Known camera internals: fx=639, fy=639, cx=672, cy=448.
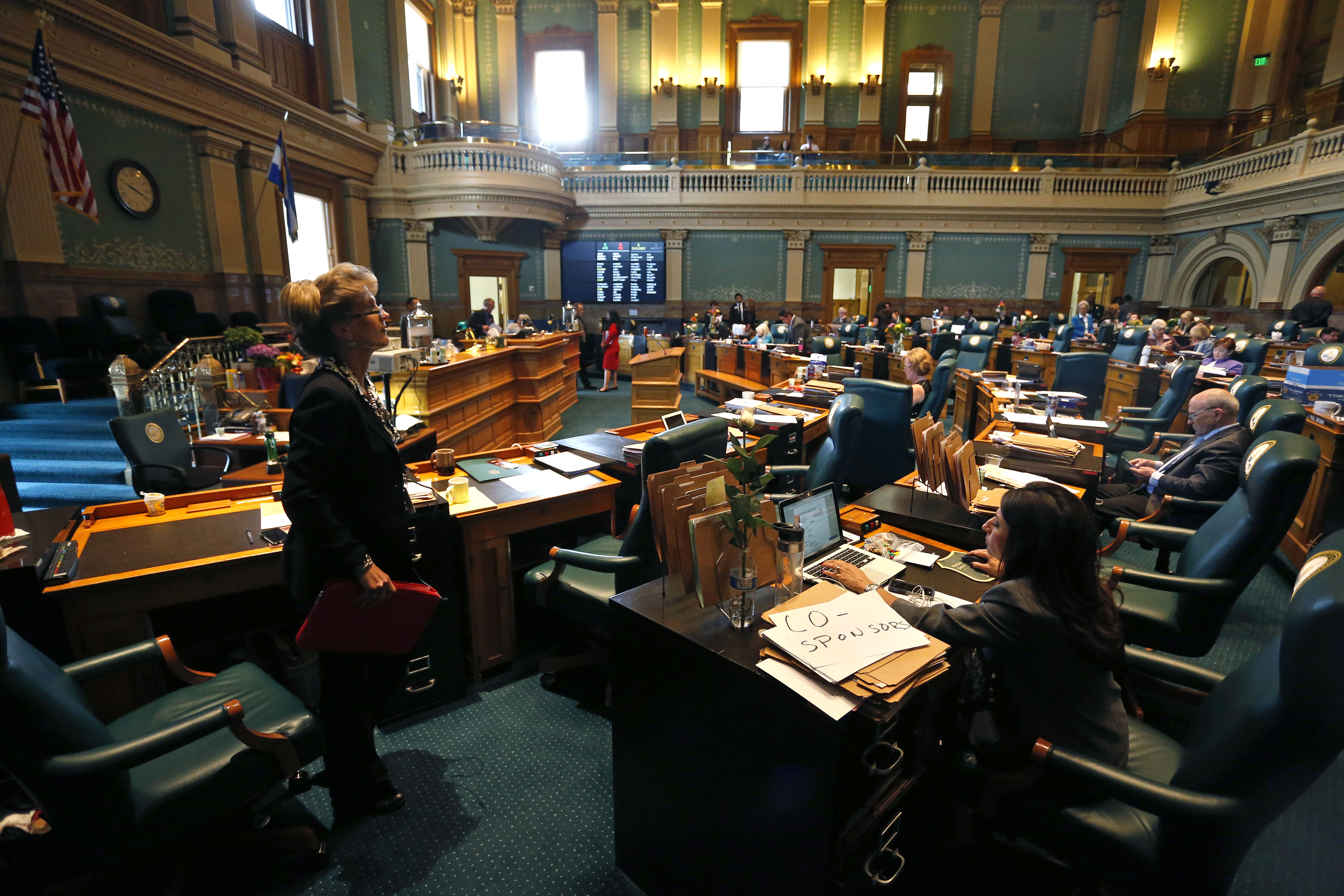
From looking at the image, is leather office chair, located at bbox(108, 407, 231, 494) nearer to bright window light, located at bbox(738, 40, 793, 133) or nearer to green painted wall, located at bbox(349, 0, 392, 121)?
green painted wall, located at bbox(349, 0, 392, 121)

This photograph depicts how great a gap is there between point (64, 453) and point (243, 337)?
6.05ft

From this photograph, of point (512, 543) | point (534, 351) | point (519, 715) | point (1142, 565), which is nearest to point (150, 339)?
point (534, 351)

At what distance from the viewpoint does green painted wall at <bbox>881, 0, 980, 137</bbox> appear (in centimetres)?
1598

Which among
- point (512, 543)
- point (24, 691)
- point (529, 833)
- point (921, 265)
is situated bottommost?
point (529, 833)

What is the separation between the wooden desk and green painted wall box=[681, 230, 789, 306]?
474 inches

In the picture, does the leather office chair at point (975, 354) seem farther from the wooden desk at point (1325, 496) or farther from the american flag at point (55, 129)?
the american flag at point (55, 129)

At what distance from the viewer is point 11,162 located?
6.39 m

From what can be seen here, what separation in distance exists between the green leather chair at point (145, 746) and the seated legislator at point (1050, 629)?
1823mm

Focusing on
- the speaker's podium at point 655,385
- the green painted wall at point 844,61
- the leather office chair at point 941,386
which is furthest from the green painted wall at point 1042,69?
the leather office chair at point 941,386

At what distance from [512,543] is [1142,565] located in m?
4.09

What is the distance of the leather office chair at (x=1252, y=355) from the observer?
6410 millimetres

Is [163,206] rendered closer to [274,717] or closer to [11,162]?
[11,162]

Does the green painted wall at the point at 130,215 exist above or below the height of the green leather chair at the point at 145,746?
above

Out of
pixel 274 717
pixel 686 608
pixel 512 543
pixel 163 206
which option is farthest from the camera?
pixel 163 206
